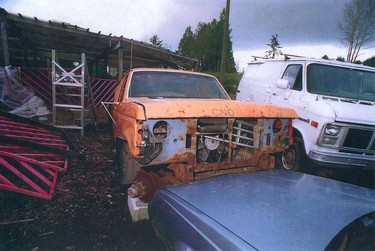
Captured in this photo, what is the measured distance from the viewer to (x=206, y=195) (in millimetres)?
1671

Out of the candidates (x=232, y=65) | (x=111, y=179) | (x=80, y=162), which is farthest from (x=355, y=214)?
(x=232, y=65)

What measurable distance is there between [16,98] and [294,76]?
27.7 feet

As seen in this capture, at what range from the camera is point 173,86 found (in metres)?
3.64

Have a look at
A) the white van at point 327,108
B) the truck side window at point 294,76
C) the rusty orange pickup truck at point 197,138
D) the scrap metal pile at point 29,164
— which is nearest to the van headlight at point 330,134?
the white van at point 327,108

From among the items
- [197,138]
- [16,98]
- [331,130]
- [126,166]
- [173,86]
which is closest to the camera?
[197,138]

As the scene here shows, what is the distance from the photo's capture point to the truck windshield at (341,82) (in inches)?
181

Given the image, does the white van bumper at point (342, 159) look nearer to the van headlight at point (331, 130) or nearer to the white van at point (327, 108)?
the white van at point (327, 108)

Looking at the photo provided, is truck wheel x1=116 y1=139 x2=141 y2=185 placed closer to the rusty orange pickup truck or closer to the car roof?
the rusty orange pickup truck

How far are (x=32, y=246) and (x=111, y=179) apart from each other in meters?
1.73

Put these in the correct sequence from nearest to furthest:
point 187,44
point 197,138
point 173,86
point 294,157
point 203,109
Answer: point 203,109 → point 197,138 → point 173,86 → point 294,157 → point 187,44


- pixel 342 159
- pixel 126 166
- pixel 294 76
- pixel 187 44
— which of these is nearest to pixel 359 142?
pixel 342 159

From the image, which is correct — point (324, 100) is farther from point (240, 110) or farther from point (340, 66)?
point (240, 110)

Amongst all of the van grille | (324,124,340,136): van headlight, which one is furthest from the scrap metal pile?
the van grille

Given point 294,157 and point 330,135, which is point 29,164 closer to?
point 294,157
